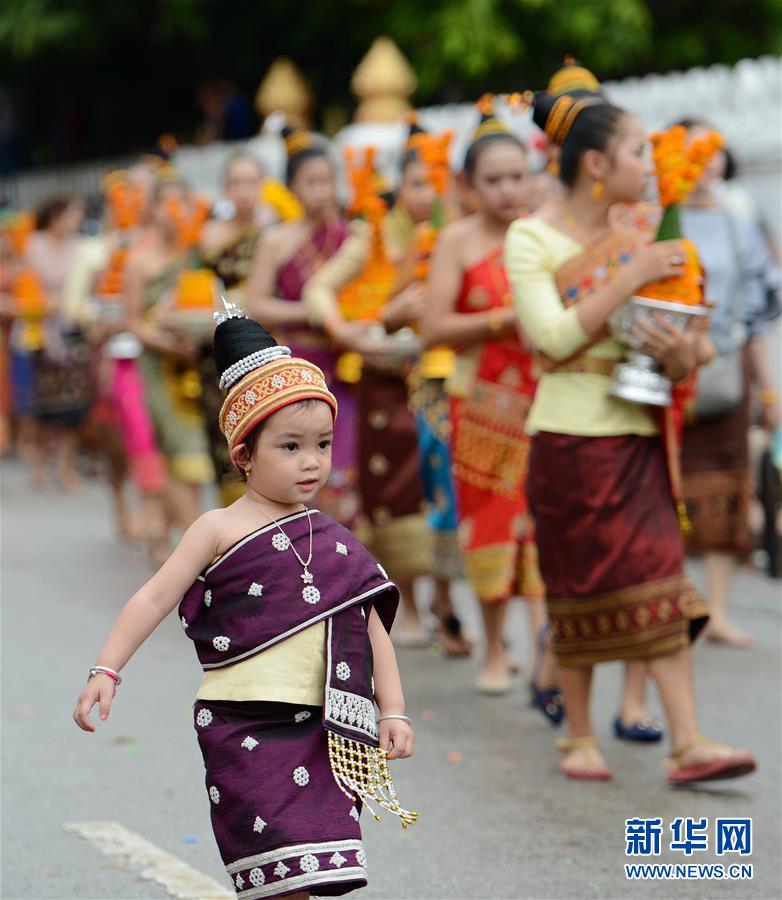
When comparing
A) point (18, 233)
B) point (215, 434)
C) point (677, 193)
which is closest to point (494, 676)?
point (677, 193)

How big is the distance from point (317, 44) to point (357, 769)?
18851 mm

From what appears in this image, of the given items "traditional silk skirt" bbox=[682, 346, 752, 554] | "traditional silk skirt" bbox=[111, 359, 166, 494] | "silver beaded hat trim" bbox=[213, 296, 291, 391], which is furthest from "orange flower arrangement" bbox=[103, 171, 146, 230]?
"silver beaded hat trim" bbox=[213, 296, 291, 391]

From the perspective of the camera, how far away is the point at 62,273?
1588 centimetres

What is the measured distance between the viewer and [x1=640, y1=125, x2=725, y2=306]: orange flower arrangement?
18.4 feet

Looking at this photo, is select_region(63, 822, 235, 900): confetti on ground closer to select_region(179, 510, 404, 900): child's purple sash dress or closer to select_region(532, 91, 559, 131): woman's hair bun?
select_region(179, 510, 404, 900): child's purple sash dress

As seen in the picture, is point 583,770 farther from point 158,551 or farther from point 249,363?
point 158,551

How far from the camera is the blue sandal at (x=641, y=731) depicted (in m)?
6.51

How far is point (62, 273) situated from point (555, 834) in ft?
36.7

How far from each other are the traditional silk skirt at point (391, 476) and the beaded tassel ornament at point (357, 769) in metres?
4.22

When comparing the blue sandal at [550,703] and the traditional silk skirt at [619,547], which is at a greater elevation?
the traditional silk skirt at [619,547]

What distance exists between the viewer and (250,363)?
4.00m

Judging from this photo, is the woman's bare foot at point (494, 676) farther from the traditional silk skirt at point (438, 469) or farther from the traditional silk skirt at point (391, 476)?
the traditional silk skirt at point (391, 476)

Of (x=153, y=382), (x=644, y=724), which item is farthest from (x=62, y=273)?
(x=644, y=724)

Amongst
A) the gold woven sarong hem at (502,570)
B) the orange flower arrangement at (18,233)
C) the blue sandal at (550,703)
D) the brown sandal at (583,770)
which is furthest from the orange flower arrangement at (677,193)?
the orange flower arrangement at (18,233)
